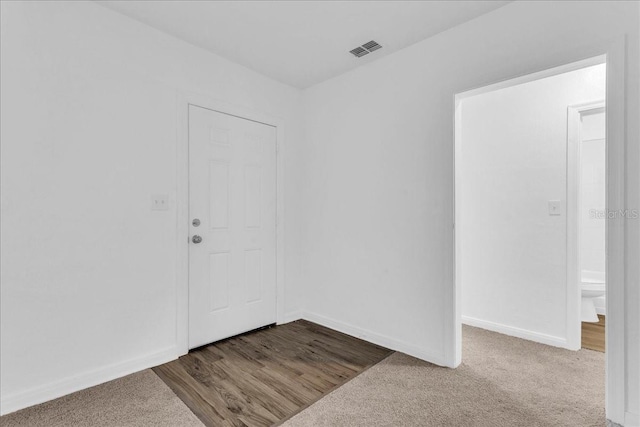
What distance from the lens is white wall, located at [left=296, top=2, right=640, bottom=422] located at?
1.77 metres

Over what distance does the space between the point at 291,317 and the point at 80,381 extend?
5.84ft

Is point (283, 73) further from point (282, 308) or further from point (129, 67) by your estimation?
point (282, 308)

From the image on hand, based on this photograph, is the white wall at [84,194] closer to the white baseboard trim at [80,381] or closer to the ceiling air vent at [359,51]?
the white baseboard trim at [80,381]

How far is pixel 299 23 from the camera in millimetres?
2289

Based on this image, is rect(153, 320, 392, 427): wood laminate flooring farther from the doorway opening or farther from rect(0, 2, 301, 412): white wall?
the doorway opening

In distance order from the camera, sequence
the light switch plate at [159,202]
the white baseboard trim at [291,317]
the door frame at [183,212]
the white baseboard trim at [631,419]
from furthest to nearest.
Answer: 1. the white baseboard trim at [291,317]
2. the door frame at [183,212]
3. the light switch plate at [159,202]
4. the white baseboard trim at [631,419]

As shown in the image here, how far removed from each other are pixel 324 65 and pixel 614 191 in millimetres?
2309

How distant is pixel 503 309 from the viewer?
295 centimetres

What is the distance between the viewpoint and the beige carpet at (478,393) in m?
1.74

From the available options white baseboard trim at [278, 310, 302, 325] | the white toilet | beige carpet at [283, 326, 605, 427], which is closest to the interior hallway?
beige carpet at [283, 326, 605, 427]

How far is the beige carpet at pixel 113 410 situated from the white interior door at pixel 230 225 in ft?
2.00

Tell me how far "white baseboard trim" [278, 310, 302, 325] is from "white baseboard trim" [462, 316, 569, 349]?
5.54ft

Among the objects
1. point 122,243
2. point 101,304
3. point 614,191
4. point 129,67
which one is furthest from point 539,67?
point 101,304

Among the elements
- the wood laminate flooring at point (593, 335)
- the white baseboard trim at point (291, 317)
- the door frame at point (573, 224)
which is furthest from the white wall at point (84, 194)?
the wood laminate flooring at point (593, 335)
